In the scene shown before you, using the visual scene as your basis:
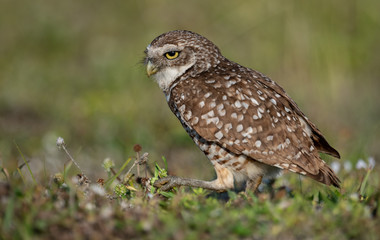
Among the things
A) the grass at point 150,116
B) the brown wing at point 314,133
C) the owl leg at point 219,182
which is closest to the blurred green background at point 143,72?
the grass at point 150,116

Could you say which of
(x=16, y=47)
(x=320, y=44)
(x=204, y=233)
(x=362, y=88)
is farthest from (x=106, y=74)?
(x=204, y=233)

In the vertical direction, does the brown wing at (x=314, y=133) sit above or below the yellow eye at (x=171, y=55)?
below

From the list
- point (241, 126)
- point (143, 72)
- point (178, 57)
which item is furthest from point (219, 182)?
point (143, 72)

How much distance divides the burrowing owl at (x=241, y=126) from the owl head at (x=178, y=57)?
0.05ft

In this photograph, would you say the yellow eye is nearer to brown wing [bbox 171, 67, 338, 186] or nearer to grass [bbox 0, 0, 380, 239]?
brown wing [bbox 171, 67, 338, 186]

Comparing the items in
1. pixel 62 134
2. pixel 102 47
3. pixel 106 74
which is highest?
pixel 102 47

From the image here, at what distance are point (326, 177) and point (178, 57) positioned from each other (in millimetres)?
1816

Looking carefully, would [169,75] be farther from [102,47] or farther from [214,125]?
[102,47]

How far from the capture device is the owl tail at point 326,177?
451cm

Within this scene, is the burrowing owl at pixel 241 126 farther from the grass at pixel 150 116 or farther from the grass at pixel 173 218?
the grass at pixel 173 218

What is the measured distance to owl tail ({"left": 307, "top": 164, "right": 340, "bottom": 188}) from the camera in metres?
4.51

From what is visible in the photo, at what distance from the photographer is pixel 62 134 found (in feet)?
25.7

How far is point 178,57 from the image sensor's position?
5.31m

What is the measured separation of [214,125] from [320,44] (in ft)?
19.8
